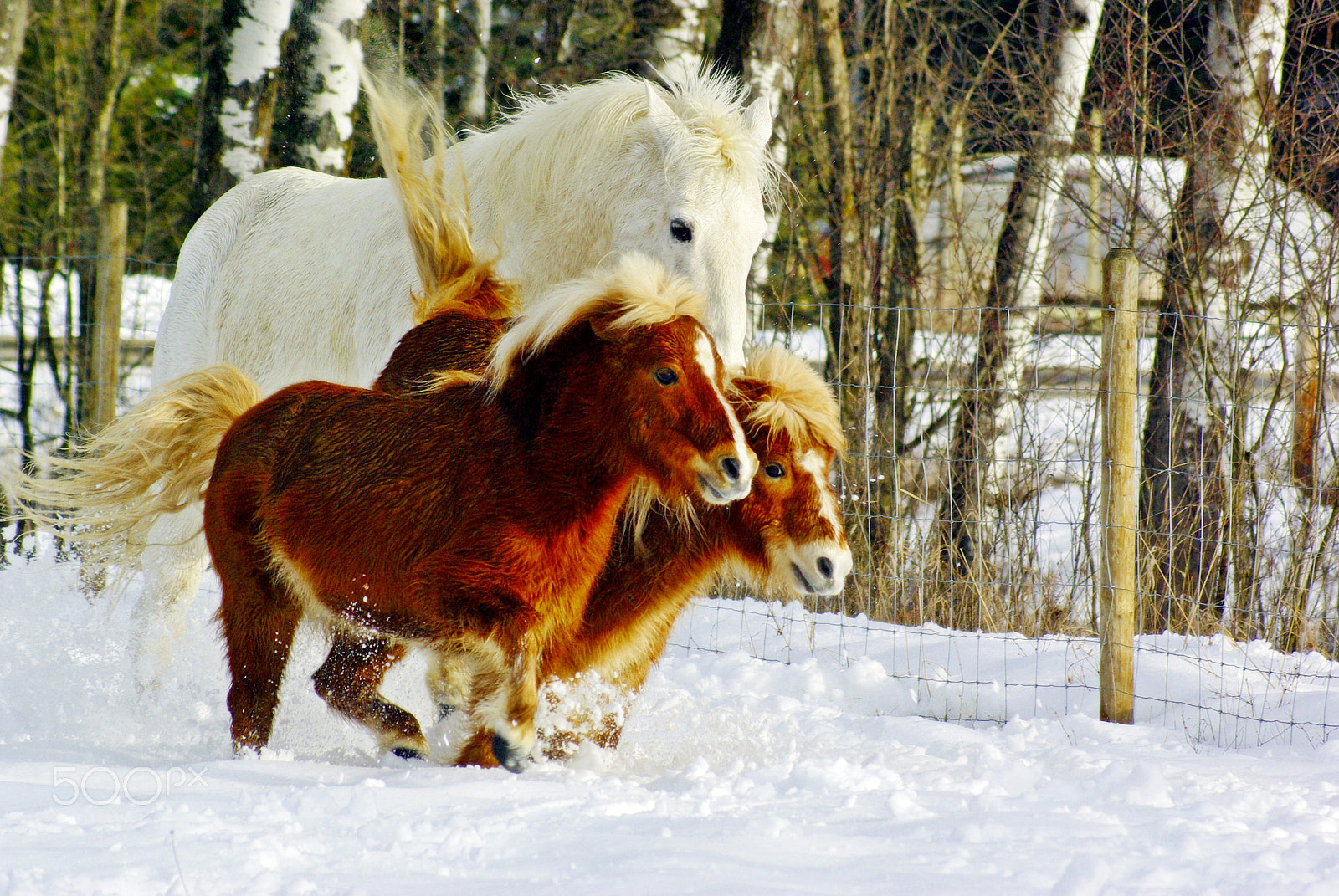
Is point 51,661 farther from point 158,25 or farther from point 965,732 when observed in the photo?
point 158,25

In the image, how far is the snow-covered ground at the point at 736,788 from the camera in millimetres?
2352

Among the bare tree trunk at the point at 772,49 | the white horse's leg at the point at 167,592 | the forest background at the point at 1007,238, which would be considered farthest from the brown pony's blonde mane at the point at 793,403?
the bare tree trunk at the point at 772,49

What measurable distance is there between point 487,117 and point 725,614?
23.3 ft

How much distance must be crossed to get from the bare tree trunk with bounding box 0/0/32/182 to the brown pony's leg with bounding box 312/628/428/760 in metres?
5.03

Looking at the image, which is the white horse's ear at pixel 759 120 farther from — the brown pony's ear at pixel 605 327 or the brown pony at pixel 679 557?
the brown pony's ear at pixel 605 327

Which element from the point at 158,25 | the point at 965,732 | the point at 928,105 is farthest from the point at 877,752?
the point at 158,25

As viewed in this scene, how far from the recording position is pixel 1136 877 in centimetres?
240

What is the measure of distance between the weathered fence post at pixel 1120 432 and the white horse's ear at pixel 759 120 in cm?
149

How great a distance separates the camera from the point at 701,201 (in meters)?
4.16

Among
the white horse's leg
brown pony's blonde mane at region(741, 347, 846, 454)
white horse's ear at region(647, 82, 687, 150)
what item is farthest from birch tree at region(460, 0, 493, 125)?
brown pony's blonde mane at region(741, 347, 846, 454)

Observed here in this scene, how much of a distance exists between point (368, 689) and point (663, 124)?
2213mm

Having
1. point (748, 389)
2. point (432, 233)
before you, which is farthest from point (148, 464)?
point (748, 389)

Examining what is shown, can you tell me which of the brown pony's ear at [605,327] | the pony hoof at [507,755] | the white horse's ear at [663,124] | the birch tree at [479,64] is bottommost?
the pony hoof at [507,755]

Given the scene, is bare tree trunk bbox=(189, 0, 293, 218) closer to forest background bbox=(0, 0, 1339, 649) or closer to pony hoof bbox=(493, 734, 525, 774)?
forest background bbox=(0, 0, 1339, 649)
